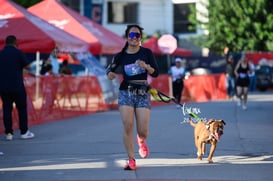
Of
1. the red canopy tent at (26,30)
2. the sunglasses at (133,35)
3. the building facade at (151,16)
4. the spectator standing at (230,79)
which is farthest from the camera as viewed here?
the building facade at (151,16)

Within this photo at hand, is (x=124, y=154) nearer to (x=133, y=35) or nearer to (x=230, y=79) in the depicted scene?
(x=133, y=35)

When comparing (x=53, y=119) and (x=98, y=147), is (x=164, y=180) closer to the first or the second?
(x=98, y=147)

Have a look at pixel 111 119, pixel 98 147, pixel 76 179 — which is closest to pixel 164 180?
pixel 76 179

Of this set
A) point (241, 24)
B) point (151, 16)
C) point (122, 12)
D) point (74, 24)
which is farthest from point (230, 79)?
point (122, 12)

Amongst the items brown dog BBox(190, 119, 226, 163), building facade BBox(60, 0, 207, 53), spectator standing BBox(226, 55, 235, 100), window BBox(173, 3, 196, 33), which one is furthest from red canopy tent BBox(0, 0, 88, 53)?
window BBox(173, 3, 196, 33)

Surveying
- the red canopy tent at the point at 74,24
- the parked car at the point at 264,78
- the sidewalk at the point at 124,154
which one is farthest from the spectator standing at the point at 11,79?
the parked car at the point at 264,78

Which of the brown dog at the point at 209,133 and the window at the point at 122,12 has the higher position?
the window at the point at 122,12

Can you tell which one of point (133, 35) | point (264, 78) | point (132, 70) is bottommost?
point (264, 78)

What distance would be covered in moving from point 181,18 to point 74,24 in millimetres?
23409

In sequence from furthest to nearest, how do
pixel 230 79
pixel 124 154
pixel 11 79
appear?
pixel 230 79 < pixel 11 79 < pixel 124 154

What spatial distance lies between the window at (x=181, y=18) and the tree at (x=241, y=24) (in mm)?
4145

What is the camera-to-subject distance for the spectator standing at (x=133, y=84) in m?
9.16

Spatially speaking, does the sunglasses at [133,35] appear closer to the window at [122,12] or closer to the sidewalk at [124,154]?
the sidewalk at [124,154]

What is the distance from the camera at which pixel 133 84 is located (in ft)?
30.0
